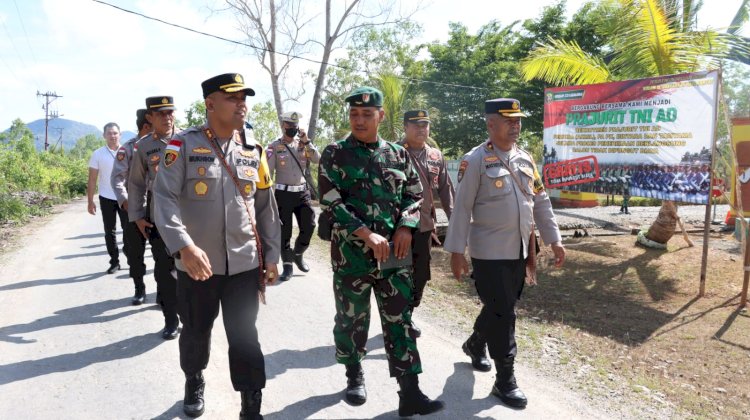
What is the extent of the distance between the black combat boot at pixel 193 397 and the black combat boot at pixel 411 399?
122 centimetres

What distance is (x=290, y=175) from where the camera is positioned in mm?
6703

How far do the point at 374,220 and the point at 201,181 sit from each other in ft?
3.27

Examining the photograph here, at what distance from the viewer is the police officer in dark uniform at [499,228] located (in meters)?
3.39

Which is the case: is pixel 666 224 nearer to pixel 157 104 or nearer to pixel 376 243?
pixel 376 243

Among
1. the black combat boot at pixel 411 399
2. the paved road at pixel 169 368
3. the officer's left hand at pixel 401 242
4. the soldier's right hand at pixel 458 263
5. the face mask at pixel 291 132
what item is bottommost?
the paved road at pixel 169 368

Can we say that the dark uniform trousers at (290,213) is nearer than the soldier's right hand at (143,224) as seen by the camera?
No

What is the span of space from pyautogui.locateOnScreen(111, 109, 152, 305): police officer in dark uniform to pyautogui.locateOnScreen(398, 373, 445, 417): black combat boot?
342cm

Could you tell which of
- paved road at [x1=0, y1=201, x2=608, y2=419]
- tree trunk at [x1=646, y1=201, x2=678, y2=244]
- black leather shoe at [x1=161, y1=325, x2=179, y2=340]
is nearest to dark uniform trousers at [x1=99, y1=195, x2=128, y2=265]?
paved road at [x1=0, y1=201, x2=608, y2=419]

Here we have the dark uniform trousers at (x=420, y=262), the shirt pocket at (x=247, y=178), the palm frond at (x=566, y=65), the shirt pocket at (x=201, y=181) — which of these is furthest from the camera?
the palm frond at (x=566, y=65)

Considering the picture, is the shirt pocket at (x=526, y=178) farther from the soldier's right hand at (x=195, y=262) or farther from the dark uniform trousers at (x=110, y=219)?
the dark uniform trousers at (x=110, y=219)

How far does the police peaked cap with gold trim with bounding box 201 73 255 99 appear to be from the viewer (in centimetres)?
286

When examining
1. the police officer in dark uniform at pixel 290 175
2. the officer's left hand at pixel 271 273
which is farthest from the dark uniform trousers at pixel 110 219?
the officer's left hand at pixel 271 273

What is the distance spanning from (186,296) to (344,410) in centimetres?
119

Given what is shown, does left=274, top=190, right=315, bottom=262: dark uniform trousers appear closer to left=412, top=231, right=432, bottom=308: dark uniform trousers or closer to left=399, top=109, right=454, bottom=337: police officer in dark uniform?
left=399, top=109, right=454, bottom=337: police officer in dark uniform
